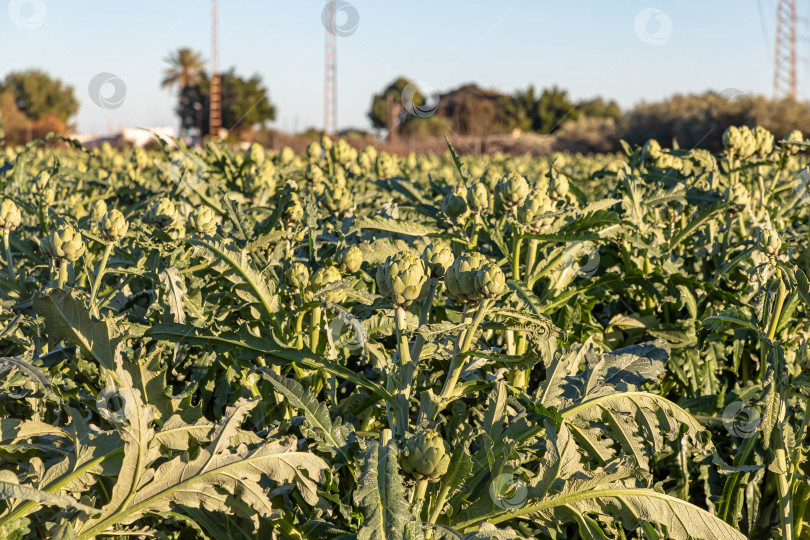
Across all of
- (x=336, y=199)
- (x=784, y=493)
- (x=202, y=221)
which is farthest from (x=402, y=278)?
(x=336, y=199)

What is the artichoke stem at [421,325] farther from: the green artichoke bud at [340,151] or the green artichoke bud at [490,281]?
the green artichoke bud at [340,151]

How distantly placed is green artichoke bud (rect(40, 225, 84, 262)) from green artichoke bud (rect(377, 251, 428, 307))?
0.98 meters

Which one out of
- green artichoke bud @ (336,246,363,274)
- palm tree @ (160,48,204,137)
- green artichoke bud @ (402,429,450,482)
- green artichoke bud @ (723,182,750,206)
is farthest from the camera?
palm tree @ (160,48,204,137)

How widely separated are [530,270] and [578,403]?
52 cm

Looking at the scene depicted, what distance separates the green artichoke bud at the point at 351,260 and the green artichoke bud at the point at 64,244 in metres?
0.72

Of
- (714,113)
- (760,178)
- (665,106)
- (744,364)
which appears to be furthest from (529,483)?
(665,106)

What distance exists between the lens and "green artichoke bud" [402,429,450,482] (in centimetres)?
133

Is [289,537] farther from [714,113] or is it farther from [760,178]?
[714,113]

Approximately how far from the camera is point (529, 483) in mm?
1545

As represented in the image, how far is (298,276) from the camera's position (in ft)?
5.80

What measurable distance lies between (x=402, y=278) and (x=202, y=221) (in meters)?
0.94

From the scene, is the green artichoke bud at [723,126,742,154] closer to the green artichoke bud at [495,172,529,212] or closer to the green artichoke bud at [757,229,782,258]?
the green artichoke bud at [757,229,782,258]

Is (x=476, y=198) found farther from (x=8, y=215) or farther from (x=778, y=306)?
(x=8, y=215)

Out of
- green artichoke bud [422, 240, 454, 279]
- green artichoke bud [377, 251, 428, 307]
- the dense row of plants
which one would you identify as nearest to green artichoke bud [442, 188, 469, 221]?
the dense row of plants
